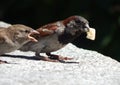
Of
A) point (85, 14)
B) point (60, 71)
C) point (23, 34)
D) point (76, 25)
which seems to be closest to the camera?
point (60, 71)

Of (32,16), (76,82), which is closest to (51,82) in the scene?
(76,82)

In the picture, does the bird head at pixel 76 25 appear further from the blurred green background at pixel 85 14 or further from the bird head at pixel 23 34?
the blurred green background at pixel 85 14

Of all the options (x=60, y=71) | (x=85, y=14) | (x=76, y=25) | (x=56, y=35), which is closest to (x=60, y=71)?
(x=60, y=71)

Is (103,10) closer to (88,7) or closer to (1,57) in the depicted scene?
(88,7)

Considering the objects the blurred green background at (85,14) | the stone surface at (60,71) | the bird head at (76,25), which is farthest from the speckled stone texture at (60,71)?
the blurred green background at (85,14)

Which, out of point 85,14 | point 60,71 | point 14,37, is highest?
point 85,14

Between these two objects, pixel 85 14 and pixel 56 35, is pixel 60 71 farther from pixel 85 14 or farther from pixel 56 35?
pixel 85 14
